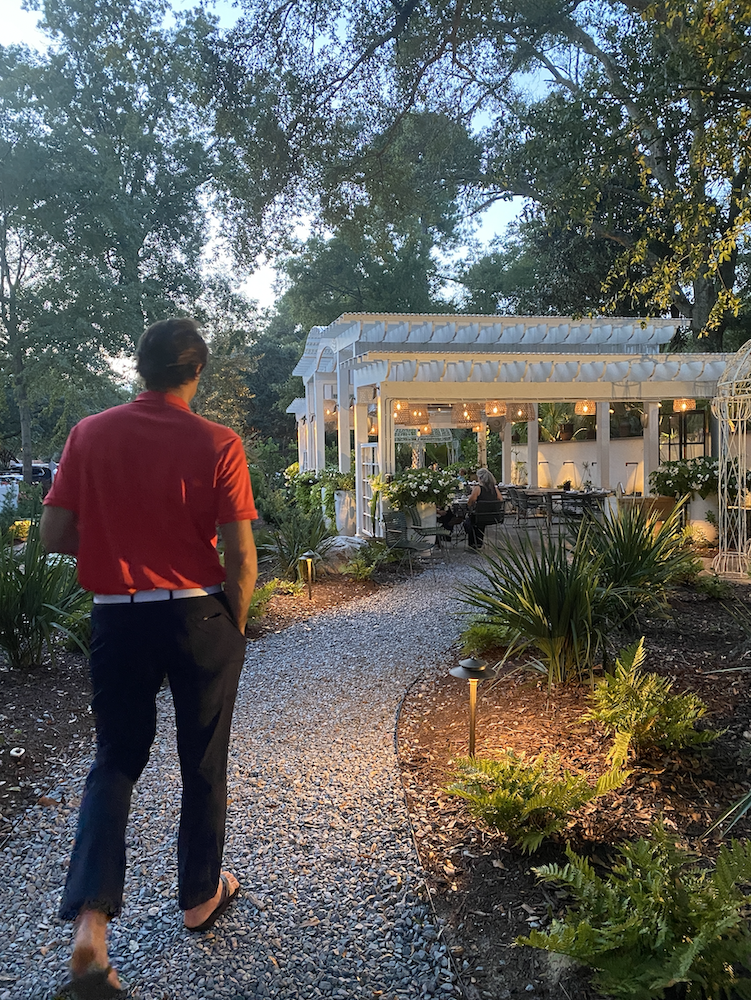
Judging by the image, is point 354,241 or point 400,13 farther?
point 354,241

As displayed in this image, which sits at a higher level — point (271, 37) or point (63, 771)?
point (271, 37)

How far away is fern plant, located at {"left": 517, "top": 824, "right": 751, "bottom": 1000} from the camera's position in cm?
157

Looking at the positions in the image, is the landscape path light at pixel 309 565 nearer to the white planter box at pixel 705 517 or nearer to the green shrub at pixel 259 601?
the green shrub at pixel 259 601

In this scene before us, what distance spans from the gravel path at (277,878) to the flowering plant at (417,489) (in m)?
5.78

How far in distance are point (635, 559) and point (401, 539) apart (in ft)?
14.9

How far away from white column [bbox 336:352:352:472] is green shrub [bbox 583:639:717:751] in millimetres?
9358

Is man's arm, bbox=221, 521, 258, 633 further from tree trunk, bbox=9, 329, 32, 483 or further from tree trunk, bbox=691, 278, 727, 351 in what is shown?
tree trunk, bbox=9, 329, 32, 483

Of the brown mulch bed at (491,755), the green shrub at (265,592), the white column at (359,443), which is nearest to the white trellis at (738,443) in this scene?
the brown mulch bed at (491,755)

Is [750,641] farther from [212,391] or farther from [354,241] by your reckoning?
[212,391]

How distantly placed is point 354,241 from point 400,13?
2.33 metres

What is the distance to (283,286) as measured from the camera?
2877 cm

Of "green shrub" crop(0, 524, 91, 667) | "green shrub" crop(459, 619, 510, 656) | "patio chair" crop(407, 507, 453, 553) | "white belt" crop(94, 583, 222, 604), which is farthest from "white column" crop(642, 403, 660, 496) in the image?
"white belt" crop(94, 583, 222, 604)

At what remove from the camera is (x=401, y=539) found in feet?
30.2

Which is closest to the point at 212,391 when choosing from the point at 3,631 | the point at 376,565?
the point at 376,565
